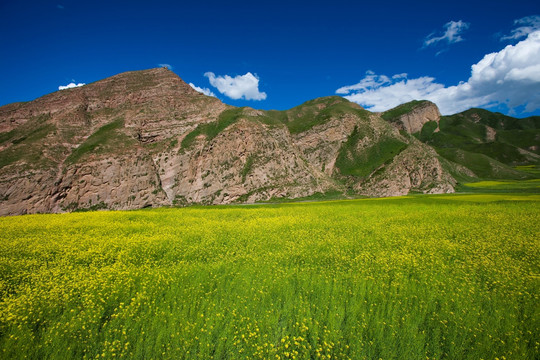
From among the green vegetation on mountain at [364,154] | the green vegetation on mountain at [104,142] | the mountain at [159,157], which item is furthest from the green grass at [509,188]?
the green vegetation on mountain at [104,142]

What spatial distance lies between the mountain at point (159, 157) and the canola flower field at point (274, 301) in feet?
180

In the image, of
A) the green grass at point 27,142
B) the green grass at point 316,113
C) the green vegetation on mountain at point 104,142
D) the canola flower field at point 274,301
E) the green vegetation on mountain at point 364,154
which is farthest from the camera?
the green grass at point 316,113

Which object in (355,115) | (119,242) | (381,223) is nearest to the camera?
(119,242)

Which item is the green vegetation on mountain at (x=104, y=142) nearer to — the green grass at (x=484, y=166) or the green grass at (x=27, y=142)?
the green grass at (x=27, y=142)

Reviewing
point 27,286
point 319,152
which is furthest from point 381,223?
point 319,152

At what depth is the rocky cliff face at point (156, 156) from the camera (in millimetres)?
62438

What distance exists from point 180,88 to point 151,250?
91202 mm

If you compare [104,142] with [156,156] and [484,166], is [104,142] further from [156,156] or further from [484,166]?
[484,166]

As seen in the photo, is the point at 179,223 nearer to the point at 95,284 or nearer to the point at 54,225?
the point at 54,225

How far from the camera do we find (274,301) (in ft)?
28.9

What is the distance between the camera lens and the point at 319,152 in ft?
360

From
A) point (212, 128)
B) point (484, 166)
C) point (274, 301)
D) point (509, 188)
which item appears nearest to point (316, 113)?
point (212, 128)

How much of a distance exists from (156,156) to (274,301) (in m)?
73.7

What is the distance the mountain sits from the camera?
205 ft
